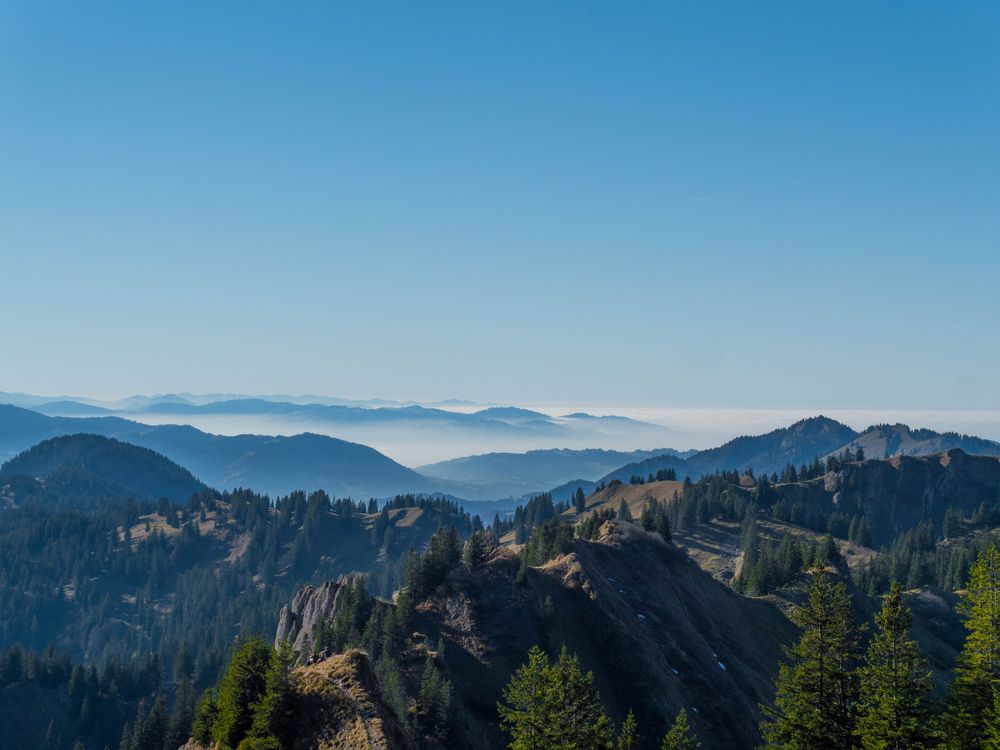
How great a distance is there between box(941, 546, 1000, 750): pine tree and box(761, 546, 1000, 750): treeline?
51 millimetres

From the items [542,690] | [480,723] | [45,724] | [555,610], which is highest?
[542,690]

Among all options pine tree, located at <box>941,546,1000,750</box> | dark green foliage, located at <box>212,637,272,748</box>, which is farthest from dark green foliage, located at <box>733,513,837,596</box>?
dark green foliage, located at <box>212,637,272,748</box>

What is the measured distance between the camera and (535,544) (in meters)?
134

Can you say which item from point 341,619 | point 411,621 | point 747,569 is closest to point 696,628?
point 411,621

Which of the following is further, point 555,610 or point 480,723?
point 555,610

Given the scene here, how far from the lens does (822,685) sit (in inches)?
1964

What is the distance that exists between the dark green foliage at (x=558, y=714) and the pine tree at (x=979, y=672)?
64.2 feet

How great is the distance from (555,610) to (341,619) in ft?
91.9

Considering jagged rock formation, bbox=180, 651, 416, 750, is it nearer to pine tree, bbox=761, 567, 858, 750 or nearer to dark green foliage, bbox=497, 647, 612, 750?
dark green foliage, bbox=497, 647, 612, 750

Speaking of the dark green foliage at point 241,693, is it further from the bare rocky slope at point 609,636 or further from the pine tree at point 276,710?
the bare rocky slope at point 609,636

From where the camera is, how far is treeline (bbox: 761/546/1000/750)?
150 ft

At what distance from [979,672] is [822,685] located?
8509mm

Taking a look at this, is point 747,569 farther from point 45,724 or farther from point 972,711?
point 45,724

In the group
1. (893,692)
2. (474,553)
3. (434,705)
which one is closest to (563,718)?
(893,692)
